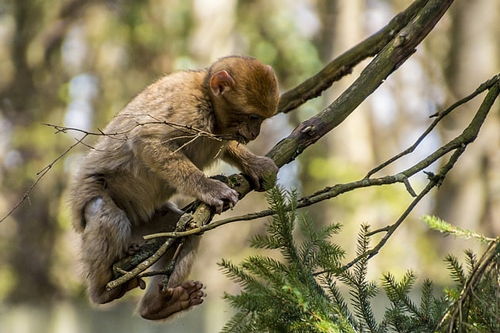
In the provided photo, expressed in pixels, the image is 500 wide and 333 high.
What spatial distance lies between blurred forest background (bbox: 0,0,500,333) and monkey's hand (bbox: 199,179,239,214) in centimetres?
1105

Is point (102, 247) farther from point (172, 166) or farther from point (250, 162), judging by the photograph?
point (250, 162)

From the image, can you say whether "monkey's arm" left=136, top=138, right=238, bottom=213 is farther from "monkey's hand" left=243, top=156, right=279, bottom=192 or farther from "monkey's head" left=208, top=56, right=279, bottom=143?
"monkey's head" left=208, top=56, right=279, bottom=143

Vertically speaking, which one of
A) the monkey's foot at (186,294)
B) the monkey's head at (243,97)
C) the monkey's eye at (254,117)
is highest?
the monkey's head at (243,97)

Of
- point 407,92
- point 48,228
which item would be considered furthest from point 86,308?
point 407,92

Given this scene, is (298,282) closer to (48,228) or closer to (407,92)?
(48,228)

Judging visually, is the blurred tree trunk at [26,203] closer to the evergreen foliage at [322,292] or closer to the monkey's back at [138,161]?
the monkey's back at [138,161]

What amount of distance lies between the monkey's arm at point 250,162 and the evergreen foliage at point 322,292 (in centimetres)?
97

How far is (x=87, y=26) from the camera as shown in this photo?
19.2 m

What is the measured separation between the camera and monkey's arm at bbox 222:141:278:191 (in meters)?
4.67

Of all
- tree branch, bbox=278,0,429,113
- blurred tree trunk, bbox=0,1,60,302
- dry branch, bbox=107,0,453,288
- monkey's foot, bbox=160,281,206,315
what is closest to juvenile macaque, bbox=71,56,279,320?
monkey's foot, bbox=160,281,206,315

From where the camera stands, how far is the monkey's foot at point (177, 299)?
4.88 m

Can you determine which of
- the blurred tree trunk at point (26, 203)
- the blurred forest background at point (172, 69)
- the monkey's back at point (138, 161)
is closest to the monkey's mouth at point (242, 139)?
the monkey's back at point (138, 161)

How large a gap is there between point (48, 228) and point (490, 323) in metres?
15.8

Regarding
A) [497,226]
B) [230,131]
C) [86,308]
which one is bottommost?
[230,131]
